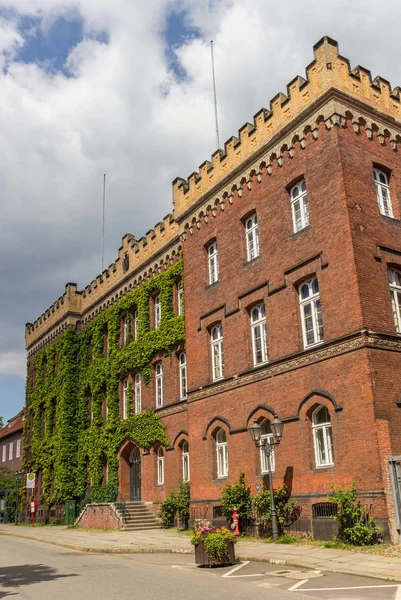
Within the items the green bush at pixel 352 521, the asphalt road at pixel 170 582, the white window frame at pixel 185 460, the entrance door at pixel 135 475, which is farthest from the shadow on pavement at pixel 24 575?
the entrance door at pixel 135 475

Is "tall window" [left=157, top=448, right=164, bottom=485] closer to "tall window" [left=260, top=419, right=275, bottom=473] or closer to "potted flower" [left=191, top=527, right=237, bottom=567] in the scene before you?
"tall window" [left=260, top=419, right=275, bottom=473]

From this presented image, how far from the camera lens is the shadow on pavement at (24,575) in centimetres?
1114

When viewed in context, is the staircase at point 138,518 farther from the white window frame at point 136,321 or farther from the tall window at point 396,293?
the tall window at point 396,293

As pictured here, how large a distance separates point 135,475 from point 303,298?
14.3 metres

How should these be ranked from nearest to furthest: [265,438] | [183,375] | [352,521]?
[352,521] → [265,438] → [183,375]

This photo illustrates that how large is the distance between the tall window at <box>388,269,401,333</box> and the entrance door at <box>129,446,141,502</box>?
1537 cm

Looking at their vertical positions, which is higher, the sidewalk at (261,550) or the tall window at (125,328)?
the tall window at (125,328)

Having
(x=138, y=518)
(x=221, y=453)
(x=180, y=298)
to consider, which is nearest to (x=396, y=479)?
(x=221, y=453)

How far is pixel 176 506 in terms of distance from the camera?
904 inches

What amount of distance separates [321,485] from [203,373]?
7.16m

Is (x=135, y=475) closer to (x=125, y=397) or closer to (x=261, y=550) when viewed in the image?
(x=125, y=397)

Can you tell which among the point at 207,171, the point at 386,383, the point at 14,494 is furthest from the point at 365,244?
the point at 14,494

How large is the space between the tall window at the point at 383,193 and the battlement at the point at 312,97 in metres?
2.10

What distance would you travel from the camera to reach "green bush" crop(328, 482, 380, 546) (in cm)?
1418
